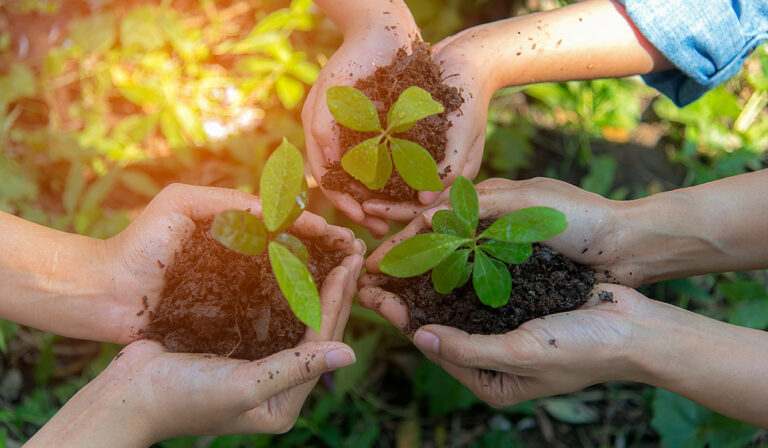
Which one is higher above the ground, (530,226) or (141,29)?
(141,29)

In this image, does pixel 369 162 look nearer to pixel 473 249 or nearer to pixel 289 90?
pixel 473 249

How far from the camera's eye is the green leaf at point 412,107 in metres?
1.34

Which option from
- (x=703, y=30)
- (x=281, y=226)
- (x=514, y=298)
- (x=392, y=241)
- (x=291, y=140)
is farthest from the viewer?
(x=291, y=140)

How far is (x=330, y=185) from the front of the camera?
1.69m

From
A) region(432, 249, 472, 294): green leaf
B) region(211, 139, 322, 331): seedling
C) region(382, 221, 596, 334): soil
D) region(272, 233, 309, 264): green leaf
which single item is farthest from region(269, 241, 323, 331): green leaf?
region(382, 221, 596, 334): soil

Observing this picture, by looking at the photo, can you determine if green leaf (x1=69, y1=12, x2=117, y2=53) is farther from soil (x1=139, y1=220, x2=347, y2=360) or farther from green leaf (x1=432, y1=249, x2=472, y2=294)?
green leaf (x1=432, y1=249, x2=472, y2=294)

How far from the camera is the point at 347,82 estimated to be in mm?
1668

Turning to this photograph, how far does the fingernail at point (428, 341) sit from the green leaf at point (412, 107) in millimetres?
561

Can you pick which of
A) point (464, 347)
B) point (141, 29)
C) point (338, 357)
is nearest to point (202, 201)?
point (338, 357)

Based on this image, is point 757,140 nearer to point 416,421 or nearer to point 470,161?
point 470,161

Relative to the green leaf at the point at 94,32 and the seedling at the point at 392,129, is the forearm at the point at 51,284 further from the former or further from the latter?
the green leaf at the point at 94,32

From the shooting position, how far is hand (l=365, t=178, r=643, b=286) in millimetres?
1572

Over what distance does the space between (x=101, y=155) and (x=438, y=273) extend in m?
1.96

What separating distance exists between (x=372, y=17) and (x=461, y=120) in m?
0.48
